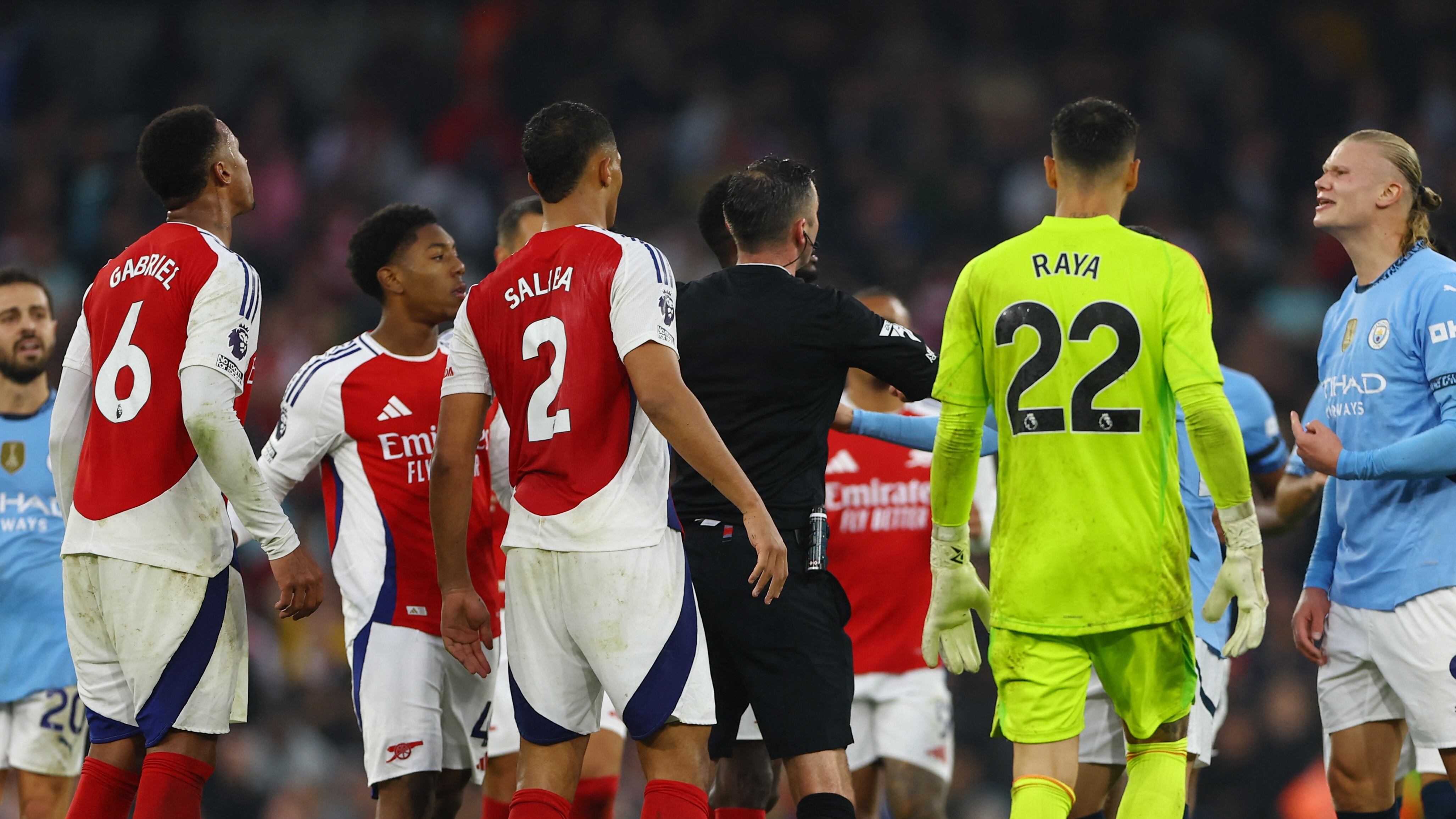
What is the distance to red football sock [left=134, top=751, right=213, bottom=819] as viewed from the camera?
443 cm

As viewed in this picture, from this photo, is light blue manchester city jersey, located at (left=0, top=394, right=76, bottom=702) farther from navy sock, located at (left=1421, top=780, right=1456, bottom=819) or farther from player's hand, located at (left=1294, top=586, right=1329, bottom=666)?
navy sock, located at (left=1421, top=780, right=1456, bottom=819)

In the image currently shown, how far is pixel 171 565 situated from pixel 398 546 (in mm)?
942

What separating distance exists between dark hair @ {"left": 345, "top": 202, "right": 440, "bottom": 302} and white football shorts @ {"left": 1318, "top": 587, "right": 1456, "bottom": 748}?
148 inches

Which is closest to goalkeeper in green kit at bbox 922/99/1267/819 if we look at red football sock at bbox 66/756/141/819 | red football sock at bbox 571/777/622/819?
red football sock at bbox 571/777/622/819

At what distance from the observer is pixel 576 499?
→ 4312 mm

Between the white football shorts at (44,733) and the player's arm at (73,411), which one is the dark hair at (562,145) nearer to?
the player's arm at (73,411)

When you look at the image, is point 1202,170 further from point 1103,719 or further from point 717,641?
point 717,641

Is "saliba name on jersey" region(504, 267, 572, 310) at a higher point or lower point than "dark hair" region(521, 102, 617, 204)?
lower

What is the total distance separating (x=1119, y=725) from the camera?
218 inches

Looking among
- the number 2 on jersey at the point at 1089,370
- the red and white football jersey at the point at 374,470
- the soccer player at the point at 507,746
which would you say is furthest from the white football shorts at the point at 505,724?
the number 2 on jersey at the point at 1089,370

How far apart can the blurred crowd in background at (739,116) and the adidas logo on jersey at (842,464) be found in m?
6.35

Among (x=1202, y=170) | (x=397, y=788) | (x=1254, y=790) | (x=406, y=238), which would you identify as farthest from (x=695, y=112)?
(x=397, y=788)

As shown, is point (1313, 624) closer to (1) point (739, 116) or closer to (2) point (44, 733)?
(2) point (44, 733)

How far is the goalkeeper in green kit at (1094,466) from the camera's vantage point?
168 inches
